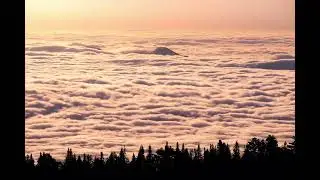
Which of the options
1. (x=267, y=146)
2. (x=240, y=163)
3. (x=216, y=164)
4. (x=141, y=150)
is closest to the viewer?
(x=267, y=146)

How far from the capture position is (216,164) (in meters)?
17.5

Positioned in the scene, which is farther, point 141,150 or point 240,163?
point 141,150
